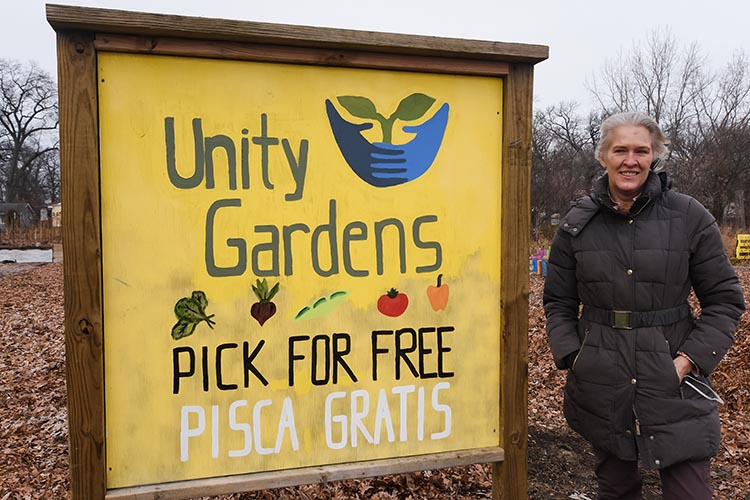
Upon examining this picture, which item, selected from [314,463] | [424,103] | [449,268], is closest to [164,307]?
[314,463]

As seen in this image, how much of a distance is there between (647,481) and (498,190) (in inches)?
101

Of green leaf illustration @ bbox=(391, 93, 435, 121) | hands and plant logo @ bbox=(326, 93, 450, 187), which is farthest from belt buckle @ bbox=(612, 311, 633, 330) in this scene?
green leaf illustration @ bbox=(391, 93, 435, 121)

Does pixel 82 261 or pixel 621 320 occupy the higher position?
pixel 82 261

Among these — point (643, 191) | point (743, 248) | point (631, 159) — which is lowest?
point (743, 248)

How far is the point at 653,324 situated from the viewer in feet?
7.97

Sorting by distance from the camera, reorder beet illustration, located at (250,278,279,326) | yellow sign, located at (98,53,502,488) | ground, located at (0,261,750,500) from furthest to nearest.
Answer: ground, located at (0,261,750,500), beet illustration, located at (250,278,279,326), yellow sign, located at (98,53,502,488)

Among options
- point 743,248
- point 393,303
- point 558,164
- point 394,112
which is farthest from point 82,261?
point 558,164

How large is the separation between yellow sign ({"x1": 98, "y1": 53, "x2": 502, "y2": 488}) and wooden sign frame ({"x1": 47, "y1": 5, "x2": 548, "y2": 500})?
46 mm

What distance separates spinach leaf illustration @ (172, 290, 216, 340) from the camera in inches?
90.3

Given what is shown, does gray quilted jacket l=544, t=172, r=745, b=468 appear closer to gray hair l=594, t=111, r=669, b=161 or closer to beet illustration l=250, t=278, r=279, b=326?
gray hair l=594, t=111, r=669, b=161

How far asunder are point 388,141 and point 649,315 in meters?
1.26

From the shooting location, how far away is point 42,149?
53.8 m

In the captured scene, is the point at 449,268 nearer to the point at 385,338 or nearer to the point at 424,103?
the point at 385,338

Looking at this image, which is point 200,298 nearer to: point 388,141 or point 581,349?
point 388,141
